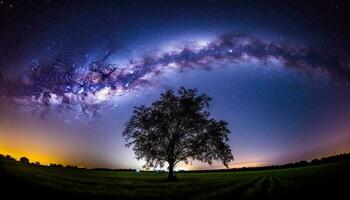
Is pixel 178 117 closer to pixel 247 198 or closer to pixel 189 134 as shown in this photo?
pixel 189 134

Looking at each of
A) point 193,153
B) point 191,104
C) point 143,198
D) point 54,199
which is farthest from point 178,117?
point 54,199

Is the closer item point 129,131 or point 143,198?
point 143,198

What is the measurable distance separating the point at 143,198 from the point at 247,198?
19.4 ft

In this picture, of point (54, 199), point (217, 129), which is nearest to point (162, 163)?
point (217, 129)

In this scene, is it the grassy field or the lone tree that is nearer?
the grassy field

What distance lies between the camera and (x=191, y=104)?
45.6 meters

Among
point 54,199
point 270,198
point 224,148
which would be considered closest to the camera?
point 54,199

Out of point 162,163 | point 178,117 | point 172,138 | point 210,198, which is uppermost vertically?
point 178,117

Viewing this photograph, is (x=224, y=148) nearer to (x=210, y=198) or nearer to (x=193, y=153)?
(x=193, y=153)

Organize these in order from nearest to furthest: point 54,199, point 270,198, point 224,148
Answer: point 54,199 < point 270,198 < point 224,148

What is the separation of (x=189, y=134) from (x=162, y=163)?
238 inches

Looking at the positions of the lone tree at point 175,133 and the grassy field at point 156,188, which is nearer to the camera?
the grassy field at point 156,188

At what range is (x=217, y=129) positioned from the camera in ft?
145

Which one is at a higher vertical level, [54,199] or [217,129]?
[217,129]
